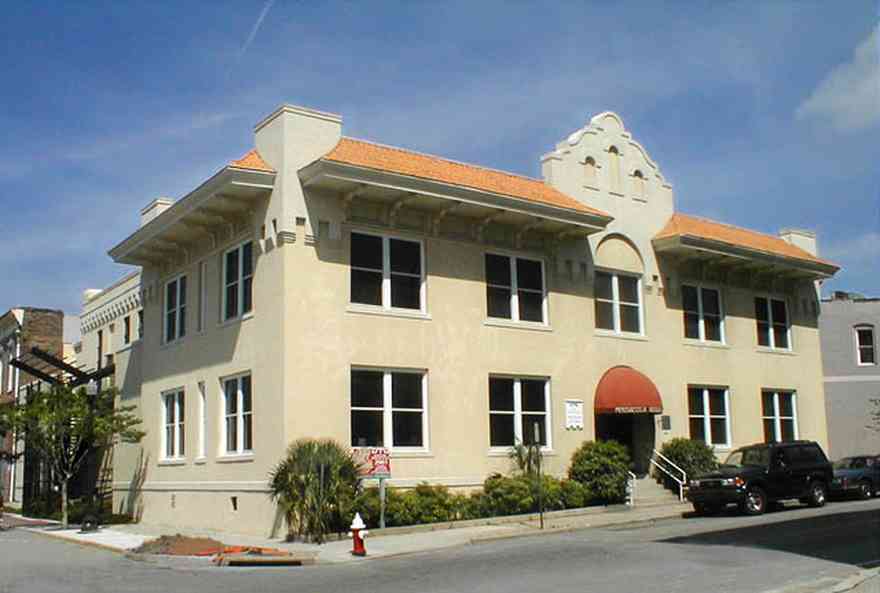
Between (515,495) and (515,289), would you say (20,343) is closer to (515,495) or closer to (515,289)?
(515,289)

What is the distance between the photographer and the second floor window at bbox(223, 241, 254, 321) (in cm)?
2417

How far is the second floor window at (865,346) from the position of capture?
44406 millimetres

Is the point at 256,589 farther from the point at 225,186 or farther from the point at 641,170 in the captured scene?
the point at 641,170

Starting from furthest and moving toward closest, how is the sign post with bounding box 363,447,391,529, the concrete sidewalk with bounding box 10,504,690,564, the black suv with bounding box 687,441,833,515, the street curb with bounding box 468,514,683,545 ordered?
the black suv with bounding box 687,441,833,515
the sign post with bounding box 363,447,391,529
the street curb with bounding box 468,514,683,545
the concrete sidewalk with bounding box 10,504,690,564

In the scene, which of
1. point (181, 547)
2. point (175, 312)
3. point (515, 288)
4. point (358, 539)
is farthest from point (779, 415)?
point (181, 547)

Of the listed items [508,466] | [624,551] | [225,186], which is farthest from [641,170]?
[624,551]

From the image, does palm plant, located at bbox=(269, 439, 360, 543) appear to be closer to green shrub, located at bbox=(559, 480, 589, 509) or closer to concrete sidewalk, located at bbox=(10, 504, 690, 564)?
concrete sidewalk, located at bbox=(10, 504, 690, 564)

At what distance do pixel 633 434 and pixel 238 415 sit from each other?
39.5 ft

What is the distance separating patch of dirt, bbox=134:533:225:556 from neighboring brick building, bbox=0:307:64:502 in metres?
26.8

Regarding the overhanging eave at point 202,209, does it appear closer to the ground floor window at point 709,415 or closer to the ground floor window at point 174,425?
the ground floor window at point 174,425

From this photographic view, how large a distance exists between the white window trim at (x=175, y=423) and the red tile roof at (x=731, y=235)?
1499 cm

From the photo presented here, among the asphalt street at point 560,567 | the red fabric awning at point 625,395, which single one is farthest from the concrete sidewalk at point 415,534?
the red fabric awning at point 625,395

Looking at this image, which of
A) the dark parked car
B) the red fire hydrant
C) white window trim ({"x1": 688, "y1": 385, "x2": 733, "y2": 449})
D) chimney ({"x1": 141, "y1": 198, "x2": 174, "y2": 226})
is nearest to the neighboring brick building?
chimney ({"x1": 141, "y1": 198, "x2": 174, "y2": 226})

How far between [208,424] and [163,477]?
3.62 m
